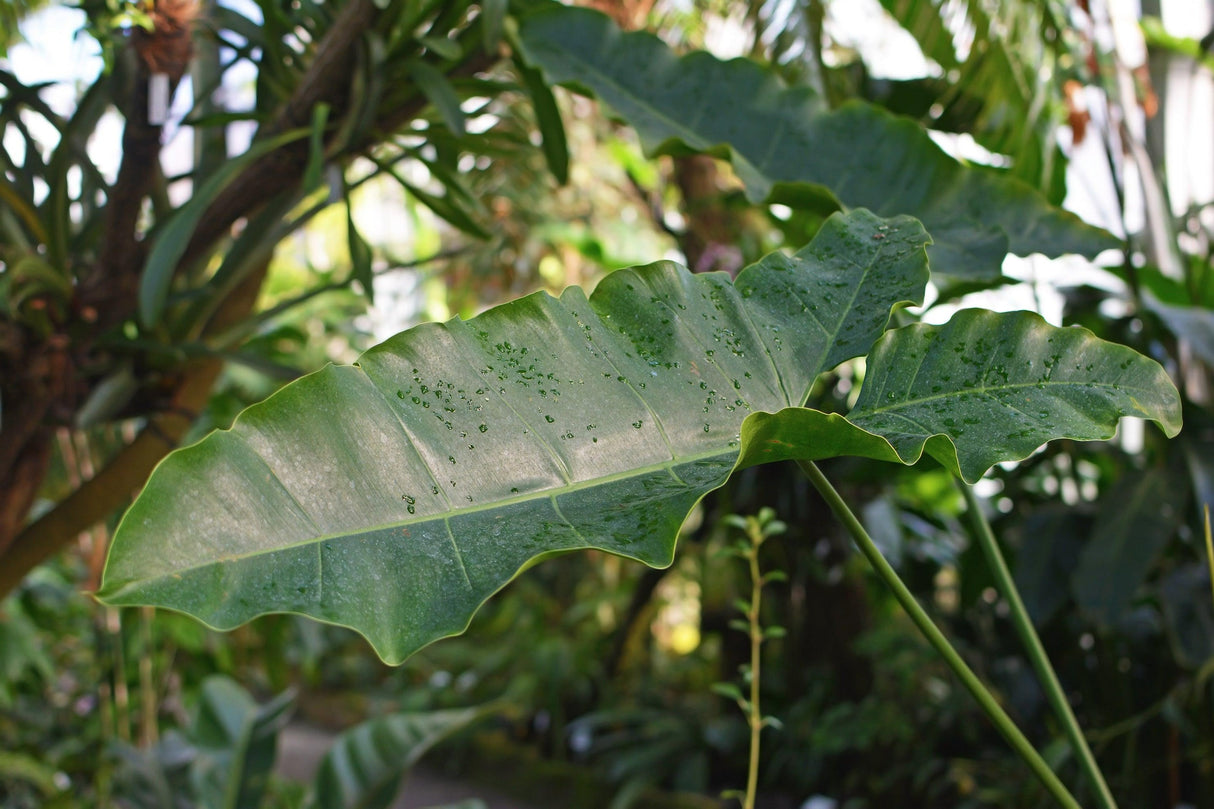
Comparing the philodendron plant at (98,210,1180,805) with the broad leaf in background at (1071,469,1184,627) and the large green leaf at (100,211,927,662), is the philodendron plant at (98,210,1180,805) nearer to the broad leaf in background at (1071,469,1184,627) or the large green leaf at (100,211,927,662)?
the large green leaf at (100,211,927,662)

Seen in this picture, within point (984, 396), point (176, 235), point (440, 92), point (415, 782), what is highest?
point (440, 92)

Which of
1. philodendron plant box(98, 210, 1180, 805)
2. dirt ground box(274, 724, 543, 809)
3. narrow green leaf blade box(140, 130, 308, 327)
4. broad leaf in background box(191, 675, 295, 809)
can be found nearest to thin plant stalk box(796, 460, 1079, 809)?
philodendron plant box(98, 210, 1180, 805)

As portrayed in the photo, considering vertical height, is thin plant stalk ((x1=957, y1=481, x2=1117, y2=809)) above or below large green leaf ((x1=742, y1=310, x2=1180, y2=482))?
below

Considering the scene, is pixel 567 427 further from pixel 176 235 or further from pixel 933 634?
pixel 176 235

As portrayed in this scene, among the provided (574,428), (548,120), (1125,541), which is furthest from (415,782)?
(574,428)

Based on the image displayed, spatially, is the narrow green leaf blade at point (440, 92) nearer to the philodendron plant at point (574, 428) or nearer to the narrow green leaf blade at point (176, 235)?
the narrow green leaf blade at point (176, 235)

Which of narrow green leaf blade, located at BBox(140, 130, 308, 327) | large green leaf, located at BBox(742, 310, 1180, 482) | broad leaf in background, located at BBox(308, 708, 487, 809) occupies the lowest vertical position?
broad leaf in background, located at BBox(308, 708, 487, 809)

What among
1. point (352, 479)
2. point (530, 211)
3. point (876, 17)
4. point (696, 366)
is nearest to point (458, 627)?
point (352, 479)

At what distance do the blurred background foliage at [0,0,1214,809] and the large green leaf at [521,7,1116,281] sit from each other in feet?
0.20

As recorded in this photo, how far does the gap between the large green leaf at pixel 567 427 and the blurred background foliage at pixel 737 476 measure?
44cm

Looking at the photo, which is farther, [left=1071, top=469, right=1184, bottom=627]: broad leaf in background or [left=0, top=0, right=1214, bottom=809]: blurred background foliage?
[left=1071, top=469, right=1184, bottom=627]: broad leaf in background

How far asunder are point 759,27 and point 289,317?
1.31 metres

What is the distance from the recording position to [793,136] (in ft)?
3.22

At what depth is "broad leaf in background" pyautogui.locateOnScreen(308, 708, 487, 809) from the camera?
4.54ft
